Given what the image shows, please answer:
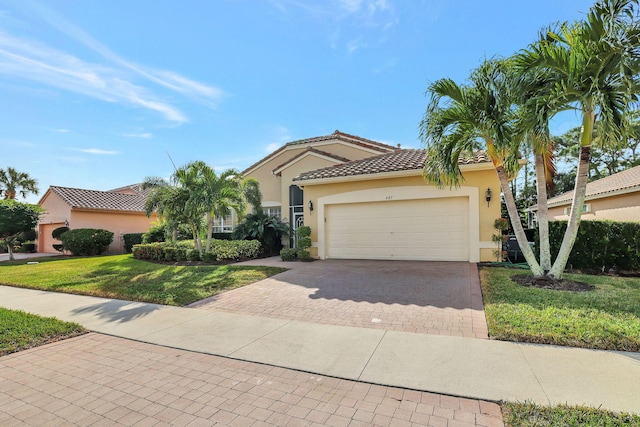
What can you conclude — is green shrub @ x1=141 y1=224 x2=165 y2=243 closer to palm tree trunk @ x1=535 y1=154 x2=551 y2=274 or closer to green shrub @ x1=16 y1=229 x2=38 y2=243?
green shrub @ x1=16 y1=229 x2=38 y2=243

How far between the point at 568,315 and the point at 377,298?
3443 mm

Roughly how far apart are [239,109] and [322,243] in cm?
707

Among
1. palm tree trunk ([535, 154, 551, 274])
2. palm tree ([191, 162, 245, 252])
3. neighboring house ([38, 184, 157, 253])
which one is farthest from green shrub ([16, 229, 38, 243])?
palm tree trunk ([535, 154, 551, 274])

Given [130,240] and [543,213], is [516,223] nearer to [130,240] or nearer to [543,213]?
[543,213]

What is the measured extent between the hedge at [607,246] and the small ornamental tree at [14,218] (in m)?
27.0

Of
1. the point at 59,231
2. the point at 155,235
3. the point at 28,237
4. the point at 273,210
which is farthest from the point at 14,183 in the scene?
the point at 273,210

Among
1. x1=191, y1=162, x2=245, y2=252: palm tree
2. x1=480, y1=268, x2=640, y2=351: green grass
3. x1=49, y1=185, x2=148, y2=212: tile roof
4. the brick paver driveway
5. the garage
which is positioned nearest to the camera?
x1=480, y1=268, x2=640, y2=351: green grass

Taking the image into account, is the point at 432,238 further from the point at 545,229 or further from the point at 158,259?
the point at 158,259

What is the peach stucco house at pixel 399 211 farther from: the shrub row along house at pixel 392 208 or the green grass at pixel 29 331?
the green grass at pixel 29 331

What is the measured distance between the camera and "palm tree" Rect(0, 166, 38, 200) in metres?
30.7

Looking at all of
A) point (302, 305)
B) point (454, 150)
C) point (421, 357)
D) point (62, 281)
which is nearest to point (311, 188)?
point (454, 150)

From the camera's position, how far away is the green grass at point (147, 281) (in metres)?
7.99

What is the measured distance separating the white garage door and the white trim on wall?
0.21 metres

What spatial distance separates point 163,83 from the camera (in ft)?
38.5
